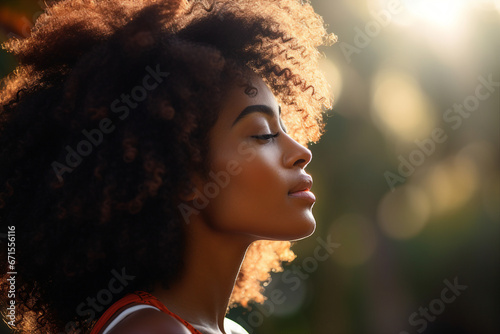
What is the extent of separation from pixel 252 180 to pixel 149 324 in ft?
2.10

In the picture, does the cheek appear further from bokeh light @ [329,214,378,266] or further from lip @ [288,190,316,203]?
bokeh light @ [329,214,378,266]

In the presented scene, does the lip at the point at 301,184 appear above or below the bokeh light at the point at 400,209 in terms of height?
above

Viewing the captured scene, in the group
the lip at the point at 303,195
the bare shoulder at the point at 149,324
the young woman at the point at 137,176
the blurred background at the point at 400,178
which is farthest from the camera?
the blurred background at the point at 400,178

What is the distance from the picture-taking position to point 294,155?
7.33 ft

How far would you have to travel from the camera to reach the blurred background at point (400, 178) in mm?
6262

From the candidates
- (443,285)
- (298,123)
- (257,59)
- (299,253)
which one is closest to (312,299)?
(299,253)

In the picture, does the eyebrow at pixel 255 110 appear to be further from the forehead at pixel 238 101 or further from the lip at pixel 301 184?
the lip at pixel 301 184

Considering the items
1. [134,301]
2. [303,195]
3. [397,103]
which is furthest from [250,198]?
[397,103]

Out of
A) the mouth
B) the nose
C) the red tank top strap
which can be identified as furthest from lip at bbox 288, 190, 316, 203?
the red tank top strap

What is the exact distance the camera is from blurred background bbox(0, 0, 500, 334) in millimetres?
6262

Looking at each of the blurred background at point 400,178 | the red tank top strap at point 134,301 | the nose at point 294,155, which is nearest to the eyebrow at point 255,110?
the nose at point 294,155

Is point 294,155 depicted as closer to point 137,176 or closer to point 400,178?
point 137,176

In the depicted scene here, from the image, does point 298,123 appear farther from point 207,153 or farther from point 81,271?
point 81,271

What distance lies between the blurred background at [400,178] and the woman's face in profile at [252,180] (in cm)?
401
